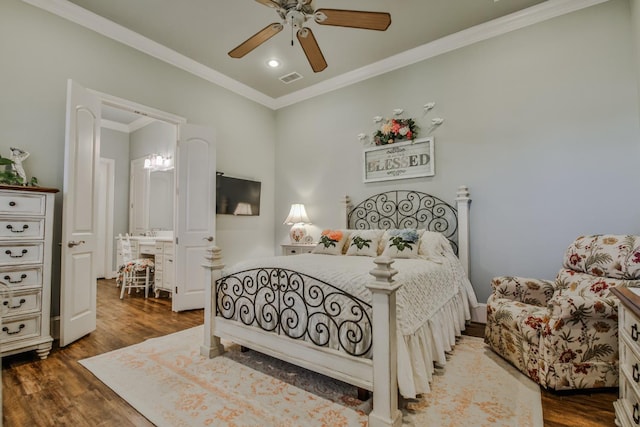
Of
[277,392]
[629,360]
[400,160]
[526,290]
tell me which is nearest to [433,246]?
[526,290]

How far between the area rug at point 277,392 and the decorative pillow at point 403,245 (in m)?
0.96

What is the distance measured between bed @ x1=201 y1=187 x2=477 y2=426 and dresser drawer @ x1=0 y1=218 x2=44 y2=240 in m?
1.44

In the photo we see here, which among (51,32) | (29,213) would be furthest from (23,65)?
(29,213)

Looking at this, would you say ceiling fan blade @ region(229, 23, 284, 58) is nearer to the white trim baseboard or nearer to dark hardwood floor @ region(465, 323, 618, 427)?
dark hardwood floor @ region(465, 323, 618, 427)

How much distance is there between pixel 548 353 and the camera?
78.8 inches

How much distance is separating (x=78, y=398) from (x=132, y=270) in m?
3.08

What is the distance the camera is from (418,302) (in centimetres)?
210

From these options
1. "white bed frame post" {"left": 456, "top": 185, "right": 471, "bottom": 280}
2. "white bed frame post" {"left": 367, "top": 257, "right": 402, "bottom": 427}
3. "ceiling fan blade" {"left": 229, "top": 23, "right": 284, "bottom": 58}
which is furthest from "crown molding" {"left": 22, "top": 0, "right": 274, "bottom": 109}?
"white bed frame post" {"left": 367, "top": 257, "right": 402, "bottom": 427}

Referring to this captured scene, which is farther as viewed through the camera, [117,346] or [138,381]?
[117,346]

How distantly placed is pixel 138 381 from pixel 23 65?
10.0 feet

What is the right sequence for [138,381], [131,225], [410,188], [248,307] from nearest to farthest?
[138,381]
[248,307]
[410,188]
[131,225]

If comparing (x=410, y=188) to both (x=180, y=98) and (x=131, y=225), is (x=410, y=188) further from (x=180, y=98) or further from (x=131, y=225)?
(x=131, y=225)

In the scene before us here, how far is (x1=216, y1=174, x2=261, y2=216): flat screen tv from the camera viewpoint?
4.53 metres

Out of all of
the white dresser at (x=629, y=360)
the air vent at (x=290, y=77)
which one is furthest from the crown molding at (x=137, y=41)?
the white dresser at (x=629, y=360)
